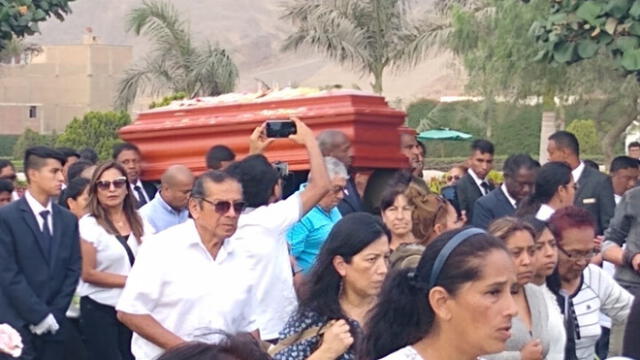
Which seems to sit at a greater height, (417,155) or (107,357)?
(417,155)

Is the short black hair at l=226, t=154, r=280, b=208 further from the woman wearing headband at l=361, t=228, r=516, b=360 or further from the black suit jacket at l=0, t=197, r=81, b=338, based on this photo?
the woman wearing headband at l=361, t=228, r=516, b=360

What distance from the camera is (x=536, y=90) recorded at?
30.5 metres

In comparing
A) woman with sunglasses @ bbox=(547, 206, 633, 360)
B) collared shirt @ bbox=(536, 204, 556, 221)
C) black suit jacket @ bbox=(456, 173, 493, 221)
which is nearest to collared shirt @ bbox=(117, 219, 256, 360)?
woman with sunglasses @ bbox=(547, 206, 633, 360)

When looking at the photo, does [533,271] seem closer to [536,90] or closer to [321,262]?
[321,262]

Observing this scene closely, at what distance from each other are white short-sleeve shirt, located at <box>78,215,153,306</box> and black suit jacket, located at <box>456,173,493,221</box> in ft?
14.5

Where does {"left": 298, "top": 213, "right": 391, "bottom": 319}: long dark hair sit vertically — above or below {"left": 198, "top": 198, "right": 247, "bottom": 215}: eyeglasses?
below

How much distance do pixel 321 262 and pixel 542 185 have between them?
3.66 m

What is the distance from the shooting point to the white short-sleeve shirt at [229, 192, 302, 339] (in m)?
7.50

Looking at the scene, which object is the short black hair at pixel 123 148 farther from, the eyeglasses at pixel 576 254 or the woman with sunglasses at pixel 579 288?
the eyeglasses at pixel 576 254

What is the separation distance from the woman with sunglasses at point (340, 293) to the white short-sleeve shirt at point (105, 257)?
2902mm

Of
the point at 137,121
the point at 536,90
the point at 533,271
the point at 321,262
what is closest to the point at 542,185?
the point at 533,271

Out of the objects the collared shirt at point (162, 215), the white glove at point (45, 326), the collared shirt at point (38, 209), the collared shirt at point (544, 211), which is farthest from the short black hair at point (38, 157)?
the collared shirt at point (544, 211)

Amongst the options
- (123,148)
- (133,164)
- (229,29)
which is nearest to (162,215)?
(133,164)

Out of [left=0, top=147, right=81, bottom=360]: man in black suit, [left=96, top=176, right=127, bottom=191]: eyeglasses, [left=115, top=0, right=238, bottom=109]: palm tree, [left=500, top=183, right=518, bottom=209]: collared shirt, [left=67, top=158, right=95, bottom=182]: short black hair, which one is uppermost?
[left=115, top=0, right=238, bottom=109]: palm tree
